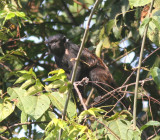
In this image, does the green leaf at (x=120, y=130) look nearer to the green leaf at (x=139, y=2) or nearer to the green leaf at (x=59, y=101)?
the green leaf at (x=59, y=101)

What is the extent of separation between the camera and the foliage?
2.31 metres

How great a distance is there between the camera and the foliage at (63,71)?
231cm

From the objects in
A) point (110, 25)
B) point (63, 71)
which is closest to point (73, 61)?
point (110, 25)

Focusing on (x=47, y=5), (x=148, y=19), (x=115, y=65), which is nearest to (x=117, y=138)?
(x=148, y=19)

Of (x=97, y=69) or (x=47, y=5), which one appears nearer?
(x=97, y=69)

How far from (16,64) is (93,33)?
1.36m

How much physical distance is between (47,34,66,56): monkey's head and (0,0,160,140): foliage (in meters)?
0.27

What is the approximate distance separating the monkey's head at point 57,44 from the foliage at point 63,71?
27 centimetres

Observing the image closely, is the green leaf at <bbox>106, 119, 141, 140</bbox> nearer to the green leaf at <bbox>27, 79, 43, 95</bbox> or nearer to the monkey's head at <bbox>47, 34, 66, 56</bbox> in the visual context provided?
the green leaf at <bbox>27, 79, 43, 95</bbox>

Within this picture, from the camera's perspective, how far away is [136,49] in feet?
15.8

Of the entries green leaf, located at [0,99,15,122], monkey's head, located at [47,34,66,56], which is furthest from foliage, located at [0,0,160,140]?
monkey's head, located at [47,34,66,56]

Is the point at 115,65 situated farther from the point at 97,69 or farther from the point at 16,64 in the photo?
the point at 16,64

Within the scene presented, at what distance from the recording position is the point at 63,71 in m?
2.07

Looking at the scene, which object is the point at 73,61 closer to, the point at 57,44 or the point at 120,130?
the point at 57,44
